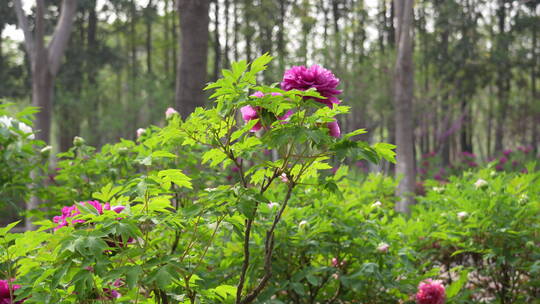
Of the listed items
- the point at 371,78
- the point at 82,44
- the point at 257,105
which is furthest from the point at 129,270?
the point at 82,44

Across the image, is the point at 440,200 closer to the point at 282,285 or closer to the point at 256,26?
the point at 282,285

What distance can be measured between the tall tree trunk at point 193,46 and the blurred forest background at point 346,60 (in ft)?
35.6

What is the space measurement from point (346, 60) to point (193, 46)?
39.1 feet

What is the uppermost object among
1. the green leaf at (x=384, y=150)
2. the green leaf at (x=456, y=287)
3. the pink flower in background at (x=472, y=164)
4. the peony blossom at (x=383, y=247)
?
the green leaf at (x=384, y=150)

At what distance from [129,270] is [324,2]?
73.8ft

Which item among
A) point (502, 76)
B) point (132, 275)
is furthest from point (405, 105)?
point (502, 76)

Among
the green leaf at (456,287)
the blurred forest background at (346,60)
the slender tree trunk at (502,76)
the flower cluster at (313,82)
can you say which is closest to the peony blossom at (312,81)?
the flower cluster at (313,82)

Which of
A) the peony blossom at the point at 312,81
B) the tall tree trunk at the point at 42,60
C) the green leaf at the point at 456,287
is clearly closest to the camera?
the peony blossom at the point at 312,81

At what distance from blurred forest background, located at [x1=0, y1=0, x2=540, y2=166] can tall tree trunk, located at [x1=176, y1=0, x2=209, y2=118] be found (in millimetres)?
10860

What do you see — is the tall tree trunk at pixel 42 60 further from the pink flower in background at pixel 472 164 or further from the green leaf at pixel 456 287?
the pink flower in background at pixel 472 164

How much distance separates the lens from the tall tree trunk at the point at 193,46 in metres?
4.95

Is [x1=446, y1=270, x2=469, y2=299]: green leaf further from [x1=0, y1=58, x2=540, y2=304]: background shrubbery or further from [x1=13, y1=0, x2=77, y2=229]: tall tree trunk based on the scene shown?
[x1=13, y1=0, x2=77, y2=229]: tall tree trunk

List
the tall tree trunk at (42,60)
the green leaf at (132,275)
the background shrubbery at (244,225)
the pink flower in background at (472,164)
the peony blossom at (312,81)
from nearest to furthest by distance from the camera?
the green leaf at (132,275) → the background shrubbery at (244,225) → the peony blossom at (312,81) → the tall tree trunk at (42,60) → the pink flower in background at (472,164)

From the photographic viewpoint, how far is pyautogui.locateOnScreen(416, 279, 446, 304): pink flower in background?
2.91 meters
